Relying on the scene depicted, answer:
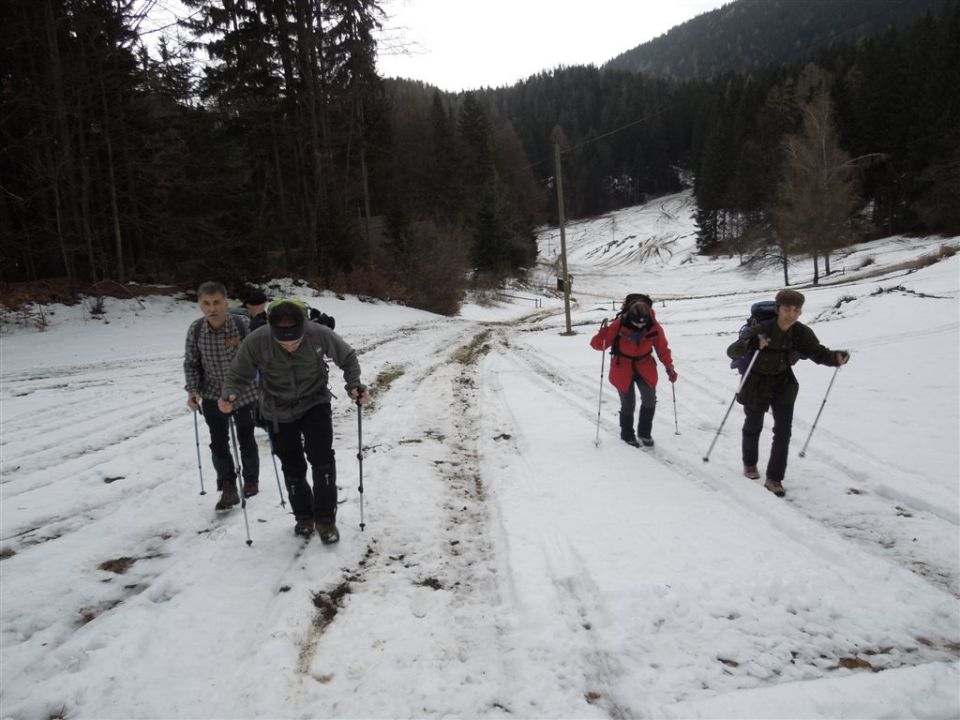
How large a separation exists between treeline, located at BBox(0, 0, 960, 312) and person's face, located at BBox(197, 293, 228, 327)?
12.9m

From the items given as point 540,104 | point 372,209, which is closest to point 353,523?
point 372,209

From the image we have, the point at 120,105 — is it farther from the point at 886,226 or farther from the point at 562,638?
the point at 886,226

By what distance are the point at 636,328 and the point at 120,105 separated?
811 inches

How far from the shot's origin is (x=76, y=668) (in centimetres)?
293

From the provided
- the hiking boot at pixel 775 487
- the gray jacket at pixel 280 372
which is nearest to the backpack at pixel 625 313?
the hiking boot at pixel 775 487

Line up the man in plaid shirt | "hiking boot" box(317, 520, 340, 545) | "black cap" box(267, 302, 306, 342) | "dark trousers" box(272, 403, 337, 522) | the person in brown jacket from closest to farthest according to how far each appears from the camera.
Result: "black cap" box(267, 302, 306, 342)
"dark trousers" box(272, 403, 337, 522)
"hiking boot" box(317, 520, 340, 545)
the man in plaid shirt
the person in brown jacket

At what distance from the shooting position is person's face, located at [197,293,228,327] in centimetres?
457

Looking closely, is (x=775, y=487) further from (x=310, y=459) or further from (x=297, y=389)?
(x=297, y=389)

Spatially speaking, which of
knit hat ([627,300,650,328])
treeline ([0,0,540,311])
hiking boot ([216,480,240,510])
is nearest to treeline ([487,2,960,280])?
treeline ([0,0,540,311])

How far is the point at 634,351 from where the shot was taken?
6.18m

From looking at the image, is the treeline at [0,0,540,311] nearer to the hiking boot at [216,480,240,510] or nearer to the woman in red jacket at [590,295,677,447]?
the hiking boot at [216,480,240,510]

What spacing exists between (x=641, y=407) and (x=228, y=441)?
4.81 m

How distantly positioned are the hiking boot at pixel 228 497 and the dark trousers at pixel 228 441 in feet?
0.13

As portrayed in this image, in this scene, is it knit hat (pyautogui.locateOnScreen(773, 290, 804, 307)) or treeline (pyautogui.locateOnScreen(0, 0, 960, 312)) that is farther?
treeline (pyautogui.locateOnScreen(0, 0, 960, 312))
